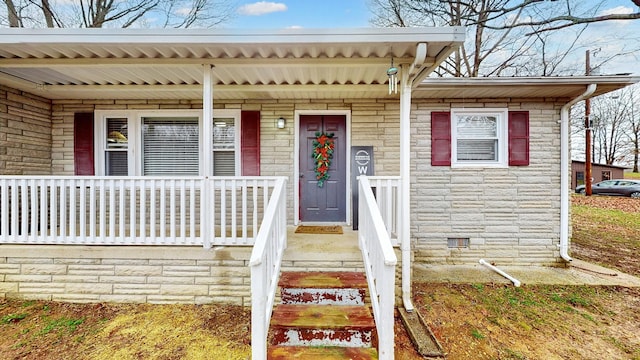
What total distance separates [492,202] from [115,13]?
1186 cm

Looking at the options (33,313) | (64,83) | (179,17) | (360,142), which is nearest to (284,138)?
(360,142)

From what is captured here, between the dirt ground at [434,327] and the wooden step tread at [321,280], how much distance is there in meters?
0.64

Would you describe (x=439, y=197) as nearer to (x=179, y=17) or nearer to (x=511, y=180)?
(x=511, y=180)

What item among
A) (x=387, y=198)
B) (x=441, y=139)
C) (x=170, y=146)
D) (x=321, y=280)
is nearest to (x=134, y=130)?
(x=170, y=146)

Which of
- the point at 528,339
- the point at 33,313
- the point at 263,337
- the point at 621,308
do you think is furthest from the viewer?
the point at 621,308

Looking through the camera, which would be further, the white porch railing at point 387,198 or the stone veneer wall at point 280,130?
the stone veneer wall at point 280,130

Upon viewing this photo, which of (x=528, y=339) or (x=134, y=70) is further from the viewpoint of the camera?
(x=134, y=70)

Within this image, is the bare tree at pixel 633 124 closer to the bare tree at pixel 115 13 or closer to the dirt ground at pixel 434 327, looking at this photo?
the dirt ground at pixel 434 327

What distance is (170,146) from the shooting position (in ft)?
16.6

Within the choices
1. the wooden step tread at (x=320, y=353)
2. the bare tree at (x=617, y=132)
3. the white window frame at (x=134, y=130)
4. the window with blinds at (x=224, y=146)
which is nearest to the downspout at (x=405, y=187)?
the wooden step tread at (x=320, y=353)

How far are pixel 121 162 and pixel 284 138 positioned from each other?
286 cm

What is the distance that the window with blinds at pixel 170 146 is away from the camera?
5035 millimetres

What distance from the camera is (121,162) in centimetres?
504

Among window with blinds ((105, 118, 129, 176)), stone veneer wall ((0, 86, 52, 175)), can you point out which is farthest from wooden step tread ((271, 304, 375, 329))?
stone veneer wall ((0, 86, 52, 175))
